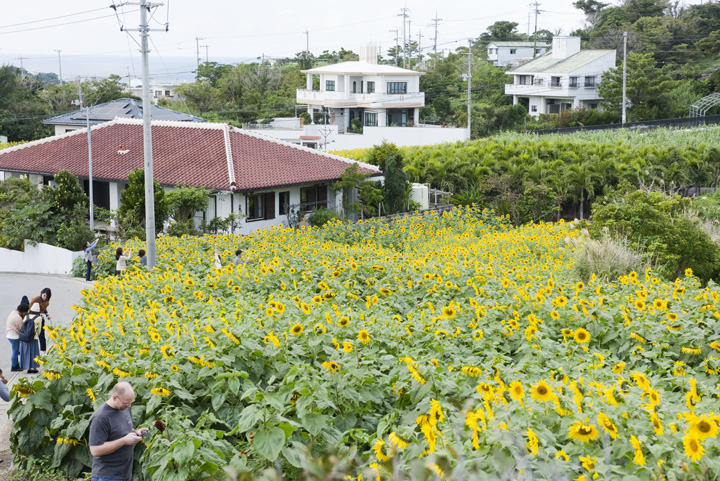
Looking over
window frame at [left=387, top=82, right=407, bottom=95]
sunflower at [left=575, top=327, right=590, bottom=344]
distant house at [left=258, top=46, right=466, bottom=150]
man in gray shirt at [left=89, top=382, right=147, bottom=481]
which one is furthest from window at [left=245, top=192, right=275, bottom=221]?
window frame at [left=387, top=82, right=407, bottom=95]

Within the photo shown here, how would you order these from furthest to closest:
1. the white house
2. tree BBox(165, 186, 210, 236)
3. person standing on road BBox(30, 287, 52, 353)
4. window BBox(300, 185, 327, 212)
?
1. the white house
2. window BBox(300, 185, 327, 212)
3. tree BBox(165, 186, 210, 236)
4. person standing on road BBox(30, 287, 52, 353)

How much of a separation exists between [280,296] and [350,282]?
3.57 feet

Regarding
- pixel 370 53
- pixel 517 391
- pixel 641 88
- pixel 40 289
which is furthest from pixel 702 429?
pixel 370 53

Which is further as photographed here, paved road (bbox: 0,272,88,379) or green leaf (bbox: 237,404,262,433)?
paved road (bbox: 0,272,88,379)

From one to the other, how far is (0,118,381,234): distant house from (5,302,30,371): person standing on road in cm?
1345

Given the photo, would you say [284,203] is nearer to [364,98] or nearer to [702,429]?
[702,429]

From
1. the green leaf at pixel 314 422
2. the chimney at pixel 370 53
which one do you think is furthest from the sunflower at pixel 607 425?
the chimney at pixel 370 53

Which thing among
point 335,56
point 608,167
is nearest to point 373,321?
point 608,167

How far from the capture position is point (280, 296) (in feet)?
Answer: 33.3

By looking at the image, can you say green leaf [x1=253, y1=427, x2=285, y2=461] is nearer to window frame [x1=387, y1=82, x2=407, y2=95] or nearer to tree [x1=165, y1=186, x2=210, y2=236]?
tree [x1=165, y1=186, x2=210, y2=236]

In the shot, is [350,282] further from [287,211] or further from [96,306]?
[287,211]

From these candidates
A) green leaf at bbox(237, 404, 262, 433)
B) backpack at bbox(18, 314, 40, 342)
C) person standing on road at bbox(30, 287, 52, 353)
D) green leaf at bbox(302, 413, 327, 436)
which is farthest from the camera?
person standing on road at bbox(30, 287, 52, 353)

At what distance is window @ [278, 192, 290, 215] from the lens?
2751 centimetres

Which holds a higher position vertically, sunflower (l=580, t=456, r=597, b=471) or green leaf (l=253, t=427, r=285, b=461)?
sunflower (l=580, t=456, r=597, b=471)
